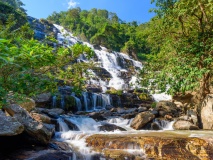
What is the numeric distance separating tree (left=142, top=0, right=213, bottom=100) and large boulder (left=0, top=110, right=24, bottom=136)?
20.6 feet

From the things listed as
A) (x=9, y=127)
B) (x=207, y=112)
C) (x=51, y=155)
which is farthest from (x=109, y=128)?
(x=9, y=127)

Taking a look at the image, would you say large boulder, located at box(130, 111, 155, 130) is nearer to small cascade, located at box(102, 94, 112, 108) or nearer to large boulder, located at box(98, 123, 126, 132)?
large boulder, located at box(98, 123, 126, 132)

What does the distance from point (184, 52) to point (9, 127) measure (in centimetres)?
802

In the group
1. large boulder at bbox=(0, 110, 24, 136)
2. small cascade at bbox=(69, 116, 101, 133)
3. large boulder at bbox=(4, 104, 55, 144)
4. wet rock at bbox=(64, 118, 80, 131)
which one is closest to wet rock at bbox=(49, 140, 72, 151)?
large boulder at bbox=(4, 104, 55, 144)

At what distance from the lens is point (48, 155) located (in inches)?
260

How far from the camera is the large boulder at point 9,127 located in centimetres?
660

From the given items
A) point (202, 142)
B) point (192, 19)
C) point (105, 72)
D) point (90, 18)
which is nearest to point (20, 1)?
point (90, 18)

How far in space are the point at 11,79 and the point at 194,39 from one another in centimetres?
956

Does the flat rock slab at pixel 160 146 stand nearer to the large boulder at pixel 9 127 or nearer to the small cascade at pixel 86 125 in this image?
the large boulder at pixel 9 127

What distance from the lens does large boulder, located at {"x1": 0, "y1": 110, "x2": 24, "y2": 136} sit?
660cm

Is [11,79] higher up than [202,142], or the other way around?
[11,79]

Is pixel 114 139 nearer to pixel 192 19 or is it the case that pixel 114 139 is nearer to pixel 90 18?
pixel 192 19

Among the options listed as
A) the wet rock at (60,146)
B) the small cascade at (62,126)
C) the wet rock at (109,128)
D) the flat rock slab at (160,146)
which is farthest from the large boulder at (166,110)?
the wet rock at (60,146)

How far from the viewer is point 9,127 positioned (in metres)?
6.76
